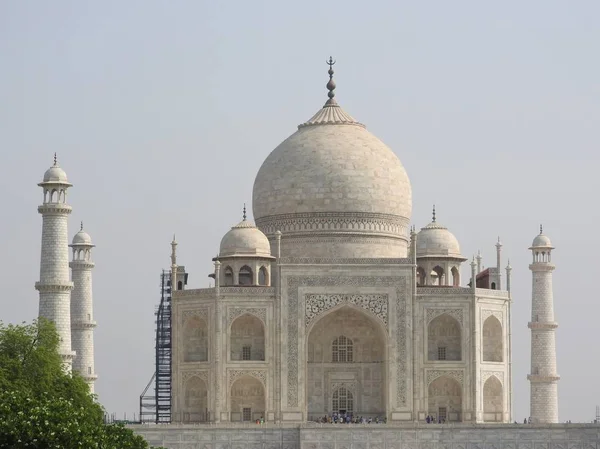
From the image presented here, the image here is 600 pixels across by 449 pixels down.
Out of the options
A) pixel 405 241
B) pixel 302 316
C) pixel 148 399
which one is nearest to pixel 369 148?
pixel 405 241

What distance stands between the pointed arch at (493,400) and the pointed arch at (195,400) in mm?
8221

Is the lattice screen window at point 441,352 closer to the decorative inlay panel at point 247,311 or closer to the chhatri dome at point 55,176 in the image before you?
the decorative inlay panel at point 247,311

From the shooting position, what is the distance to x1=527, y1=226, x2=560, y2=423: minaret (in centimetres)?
5488

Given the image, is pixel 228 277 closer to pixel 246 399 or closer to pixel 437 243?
pixel 246 399

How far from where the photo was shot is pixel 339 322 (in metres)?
51.6

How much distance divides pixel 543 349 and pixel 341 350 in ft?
24.2

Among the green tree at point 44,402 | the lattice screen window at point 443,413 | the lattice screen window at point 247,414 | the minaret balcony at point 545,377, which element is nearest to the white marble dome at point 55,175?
the green tree at point 44,402

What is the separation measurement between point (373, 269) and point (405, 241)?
11.7 ft

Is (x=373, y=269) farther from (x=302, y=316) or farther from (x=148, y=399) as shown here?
(x=148, y=399)

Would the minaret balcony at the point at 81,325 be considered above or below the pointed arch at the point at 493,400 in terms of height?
above

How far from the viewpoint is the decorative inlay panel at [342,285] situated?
49812 mm

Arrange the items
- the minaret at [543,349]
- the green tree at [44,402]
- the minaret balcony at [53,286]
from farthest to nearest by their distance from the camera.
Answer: the minaret at [543,349] → the minaret balcony at [53,286] → the green tree at [44,402]

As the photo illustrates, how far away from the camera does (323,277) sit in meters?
50.4

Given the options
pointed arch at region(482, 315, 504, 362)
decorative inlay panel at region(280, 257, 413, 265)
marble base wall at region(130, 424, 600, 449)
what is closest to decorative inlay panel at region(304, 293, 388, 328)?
decorative inlay panel at region(280, 257, 413, 265)
